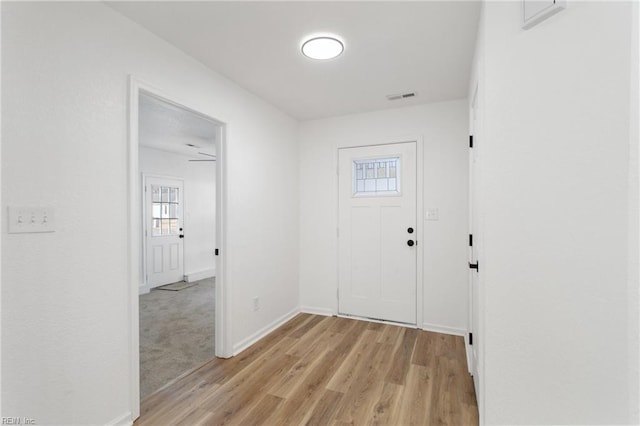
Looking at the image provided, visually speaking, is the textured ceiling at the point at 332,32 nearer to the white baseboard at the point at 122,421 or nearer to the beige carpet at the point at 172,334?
the white baseboard at the point at 122,421

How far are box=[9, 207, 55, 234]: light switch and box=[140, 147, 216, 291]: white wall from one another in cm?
426

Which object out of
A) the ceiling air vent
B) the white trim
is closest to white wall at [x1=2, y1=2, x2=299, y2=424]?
the ceiling air vent

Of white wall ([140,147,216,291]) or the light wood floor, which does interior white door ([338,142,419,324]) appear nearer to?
the light wood floor

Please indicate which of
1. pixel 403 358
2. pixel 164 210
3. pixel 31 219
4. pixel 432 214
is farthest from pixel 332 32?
pixel 164 210

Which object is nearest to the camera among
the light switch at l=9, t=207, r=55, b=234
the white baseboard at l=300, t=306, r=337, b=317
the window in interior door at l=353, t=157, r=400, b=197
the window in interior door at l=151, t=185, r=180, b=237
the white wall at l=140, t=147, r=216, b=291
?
the light switch at l=9, t=207, r=55, b=234

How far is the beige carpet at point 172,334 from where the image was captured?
2.45 metres

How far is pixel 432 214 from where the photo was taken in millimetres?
3348

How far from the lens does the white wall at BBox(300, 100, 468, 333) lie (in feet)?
10.6

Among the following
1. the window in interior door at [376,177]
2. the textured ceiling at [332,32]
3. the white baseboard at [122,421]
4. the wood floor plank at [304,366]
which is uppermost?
the textured ceiling at [332,32]

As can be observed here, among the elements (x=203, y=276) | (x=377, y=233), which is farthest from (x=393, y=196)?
(x=203, y=276)

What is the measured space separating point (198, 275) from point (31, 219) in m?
4.92

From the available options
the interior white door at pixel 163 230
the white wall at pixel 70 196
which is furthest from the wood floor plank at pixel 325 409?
the interior white door at pixel 163 230

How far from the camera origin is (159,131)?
4.25m

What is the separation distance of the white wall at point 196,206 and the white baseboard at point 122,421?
428 cm
